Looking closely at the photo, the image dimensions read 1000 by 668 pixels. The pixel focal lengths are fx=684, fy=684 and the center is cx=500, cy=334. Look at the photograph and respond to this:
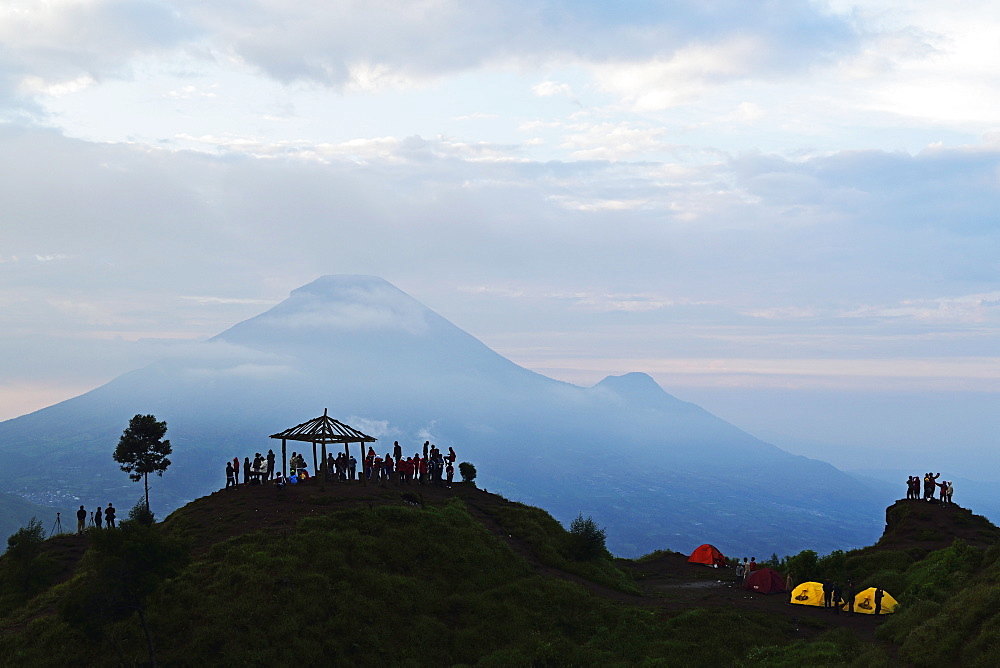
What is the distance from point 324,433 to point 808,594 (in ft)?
85.1

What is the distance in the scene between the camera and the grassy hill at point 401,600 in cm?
2194

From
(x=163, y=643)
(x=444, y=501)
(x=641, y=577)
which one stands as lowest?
(x=641, y=577)

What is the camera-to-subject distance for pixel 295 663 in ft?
73.6

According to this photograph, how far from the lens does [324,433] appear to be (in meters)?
38.1

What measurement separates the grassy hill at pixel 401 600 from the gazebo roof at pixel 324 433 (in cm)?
274

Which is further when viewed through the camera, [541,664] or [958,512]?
[958,512]

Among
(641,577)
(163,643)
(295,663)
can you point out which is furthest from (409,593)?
(641,577)

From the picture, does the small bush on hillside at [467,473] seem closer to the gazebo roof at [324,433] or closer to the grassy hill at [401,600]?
the grassy hill at [401,600]

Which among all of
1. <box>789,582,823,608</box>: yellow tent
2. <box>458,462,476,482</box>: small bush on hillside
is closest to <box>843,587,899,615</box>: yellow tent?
<box>789,582,823,608</box>: yellow tent

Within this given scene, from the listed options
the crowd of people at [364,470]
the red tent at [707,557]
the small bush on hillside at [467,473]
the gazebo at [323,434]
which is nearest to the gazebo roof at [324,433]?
the gazebo at [323,434]

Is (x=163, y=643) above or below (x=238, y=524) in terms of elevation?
below

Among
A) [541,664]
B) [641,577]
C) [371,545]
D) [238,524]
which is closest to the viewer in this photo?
[541,664]

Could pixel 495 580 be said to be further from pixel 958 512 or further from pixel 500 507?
pixel 958 512

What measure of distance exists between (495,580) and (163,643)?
1290 cm
